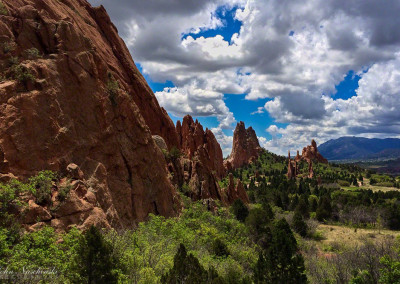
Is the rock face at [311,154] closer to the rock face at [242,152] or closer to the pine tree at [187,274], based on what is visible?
the rock face at [242,152]

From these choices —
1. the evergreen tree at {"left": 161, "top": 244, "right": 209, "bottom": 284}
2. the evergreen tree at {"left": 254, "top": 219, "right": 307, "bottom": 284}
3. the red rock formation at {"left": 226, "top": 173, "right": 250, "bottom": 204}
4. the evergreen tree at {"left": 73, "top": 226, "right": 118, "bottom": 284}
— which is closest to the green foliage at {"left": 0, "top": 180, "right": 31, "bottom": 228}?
the evergreen tree at {"left": 73, "top": 226, "right": 118, "bottom": 284}

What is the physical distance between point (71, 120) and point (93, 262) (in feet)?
40.3

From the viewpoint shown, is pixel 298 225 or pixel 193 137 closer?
pixel 298 225

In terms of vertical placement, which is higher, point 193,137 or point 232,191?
point 193,137

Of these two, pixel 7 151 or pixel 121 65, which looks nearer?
pixel 7 151

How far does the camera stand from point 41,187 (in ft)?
55.9

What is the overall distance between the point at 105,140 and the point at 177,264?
43.3ft

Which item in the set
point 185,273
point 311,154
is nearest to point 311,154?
point 311,154

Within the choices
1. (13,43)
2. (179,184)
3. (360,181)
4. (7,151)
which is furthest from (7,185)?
(360,181)

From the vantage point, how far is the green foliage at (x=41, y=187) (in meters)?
16.7

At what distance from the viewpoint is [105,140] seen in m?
24.9

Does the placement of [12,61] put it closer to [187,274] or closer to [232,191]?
[187,274]

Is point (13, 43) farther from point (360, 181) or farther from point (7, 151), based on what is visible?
point (360, 181)

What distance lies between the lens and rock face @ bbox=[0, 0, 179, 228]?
17.8 m
